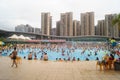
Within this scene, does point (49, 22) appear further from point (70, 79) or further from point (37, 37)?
point (70, 79)

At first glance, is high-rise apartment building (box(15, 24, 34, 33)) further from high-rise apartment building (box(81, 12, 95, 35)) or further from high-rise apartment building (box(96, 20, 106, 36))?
high-rise apartment building (box(96, 20, 106, 36))

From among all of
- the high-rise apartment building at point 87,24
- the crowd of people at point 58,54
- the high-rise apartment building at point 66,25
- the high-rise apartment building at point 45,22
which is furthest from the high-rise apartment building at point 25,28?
the crowd of people at point 58,54

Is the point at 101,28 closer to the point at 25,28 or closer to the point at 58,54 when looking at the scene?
the point at 25,28

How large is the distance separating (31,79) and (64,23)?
390ft

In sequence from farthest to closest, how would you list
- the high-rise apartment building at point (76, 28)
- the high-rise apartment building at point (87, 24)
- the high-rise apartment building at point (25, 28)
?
the high-rise apartment building at point (25, 28)
the high-rise apartment building at point (76, 28)
the high-rise apartment building at point (87, 24)

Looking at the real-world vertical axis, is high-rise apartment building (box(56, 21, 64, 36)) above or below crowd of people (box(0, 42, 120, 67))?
above

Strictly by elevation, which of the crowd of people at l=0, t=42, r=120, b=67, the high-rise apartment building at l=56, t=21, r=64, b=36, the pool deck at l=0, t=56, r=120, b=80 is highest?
the high-rise apartment building at l=56, t=21, r=64, b=36

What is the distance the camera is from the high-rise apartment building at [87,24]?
120750mm

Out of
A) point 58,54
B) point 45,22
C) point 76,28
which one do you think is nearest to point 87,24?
point 76,28

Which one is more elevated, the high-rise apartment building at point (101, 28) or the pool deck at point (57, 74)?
the high-rise apartment building at point (101, 28)

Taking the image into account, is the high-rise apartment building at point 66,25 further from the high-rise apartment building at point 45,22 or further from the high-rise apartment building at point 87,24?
the high-rise apartment building at point 45,22

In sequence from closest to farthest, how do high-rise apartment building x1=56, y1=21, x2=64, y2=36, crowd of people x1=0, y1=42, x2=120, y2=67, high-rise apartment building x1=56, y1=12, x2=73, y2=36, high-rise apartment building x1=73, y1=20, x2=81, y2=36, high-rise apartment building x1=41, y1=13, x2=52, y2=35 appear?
crowd of people x1=0, y1=42, x2=120, y2=67 < high-rise apartment building x1=56, y1=12, x2=73, y2=36 < high-rise apartment building x1=56, y1=21, x2=64, y2=36 < high-rise apartment building x1=73, y1=20, x2=81, y2=36 < high-rise apartment building x1=41, y1=13, x2=52, y2=35

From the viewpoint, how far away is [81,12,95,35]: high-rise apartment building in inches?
4754

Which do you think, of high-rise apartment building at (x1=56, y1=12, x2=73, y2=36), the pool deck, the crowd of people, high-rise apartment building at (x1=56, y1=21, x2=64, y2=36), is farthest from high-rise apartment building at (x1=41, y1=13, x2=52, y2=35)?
the pool deck
